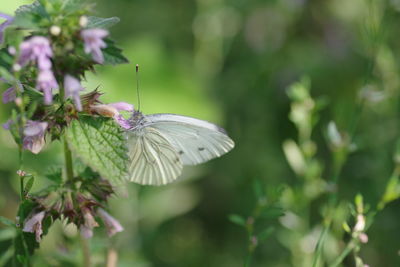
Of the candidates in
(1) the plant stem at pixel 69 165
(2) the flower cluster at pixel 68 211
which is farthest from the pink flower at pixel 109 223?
(1) the plant stem at pixel 69 165

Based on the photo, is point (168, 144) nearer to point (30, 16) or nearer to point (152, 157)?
point (152, 157)

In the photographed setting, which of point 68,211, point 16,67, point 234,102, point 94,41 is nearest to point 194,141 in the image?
point 68,211

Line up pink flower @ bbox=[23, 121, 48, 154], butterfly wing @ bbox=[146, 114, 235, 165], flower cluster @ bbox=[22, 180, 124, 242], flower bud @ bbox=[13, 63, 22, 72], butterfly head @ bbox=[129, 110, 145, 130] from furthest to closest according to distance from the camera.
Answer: butterfly wing @ bbox=[146, 114, 235, 165] < butterfly head @ bbox=[129, 110, 145, 130] < flower cluster @ bbox=[22, 180, 124, 242] < pink flower @ bbox=[23, 121, 48, 154] < flower bud @ bbox=[13, 63, 22, 72]

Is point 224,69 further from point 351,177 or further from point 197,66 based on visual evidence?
point 351,177

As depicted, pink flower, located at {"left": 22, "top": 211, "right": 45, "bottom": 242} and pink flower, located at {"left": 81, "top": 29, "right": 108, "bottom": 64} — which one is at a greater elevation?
pink flower, located at {"left": 81, "top": 29, "right": 108, "bottom": 64}

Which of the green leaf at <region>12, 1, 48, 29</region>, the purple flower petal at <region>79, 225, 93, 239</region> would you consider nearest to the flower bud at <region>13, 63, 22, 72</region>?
the green leaf at <region>12, 1, 48, 29</region>

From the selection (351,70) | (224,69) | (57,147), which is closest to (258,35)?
(224,69)

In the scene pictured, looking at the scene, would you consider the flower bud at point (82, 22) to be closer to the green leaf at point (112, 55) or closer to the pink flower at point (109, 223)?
the green leaf at point (112, 55)

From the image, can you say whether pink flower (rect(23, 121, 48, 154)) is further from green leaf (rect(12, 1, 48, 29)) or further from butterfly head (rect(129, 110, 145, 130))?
butterfly head (rect(129, 110, 145, 130))
